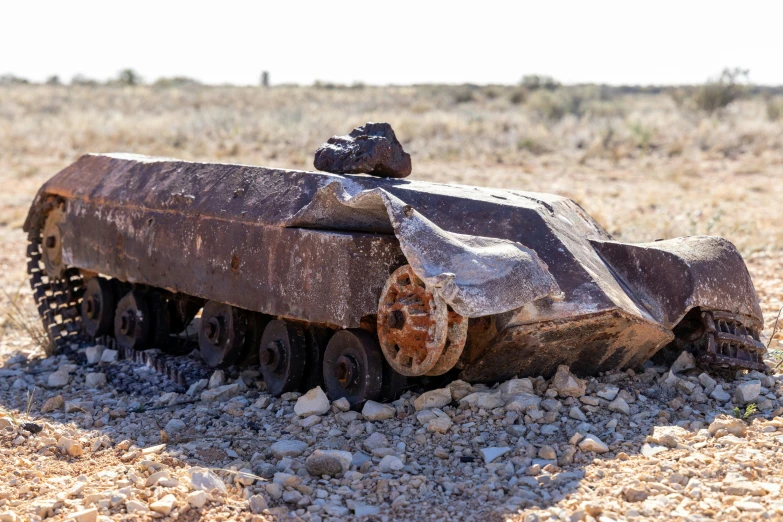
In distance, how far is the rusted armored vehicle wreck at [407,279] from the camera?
15.8 feet

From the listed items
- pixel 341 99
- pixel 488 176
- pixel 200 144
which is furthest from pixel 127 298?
pixel 341 99

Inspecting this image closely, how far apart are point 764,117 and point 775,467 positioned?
24377 millimetres

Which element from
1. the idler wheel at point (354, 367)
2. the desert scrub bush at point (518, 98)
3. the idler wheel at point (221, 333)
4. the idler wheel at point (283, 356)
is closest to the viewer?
the idler wheel at point (354, 367)

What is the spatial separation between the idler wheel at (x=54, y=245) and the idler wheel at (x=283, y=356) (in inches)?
104

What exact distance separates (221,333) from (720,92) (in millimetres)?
24374

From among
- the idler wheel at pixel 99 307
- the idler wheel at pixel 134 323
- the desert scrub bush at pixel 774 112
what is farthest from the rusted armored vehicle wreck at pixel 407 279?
the desert scrub bush at pixel 774 112

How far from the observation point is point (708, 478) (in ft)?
13.8

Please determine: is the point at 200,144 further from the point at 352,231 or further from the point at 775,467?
the point at 775,467

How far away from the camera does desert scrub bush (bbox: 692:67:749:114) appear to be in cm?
2798

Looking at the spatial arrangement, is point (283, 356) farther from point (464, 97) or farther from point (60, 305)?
point (464, 97)

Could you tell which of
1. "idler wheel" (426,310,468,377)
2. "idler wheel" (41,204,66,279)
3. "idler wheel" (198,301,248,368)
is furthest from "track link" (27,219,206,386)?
"idler wheel" (426,310,468,377)

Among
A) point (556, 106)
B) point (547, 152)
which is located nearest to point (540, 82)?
point (556, 106)

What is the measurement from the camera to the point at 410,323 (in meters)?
4.88

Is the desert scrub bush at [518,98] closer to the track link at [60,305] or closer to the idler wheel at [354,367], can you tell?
the track link at [60,305]
